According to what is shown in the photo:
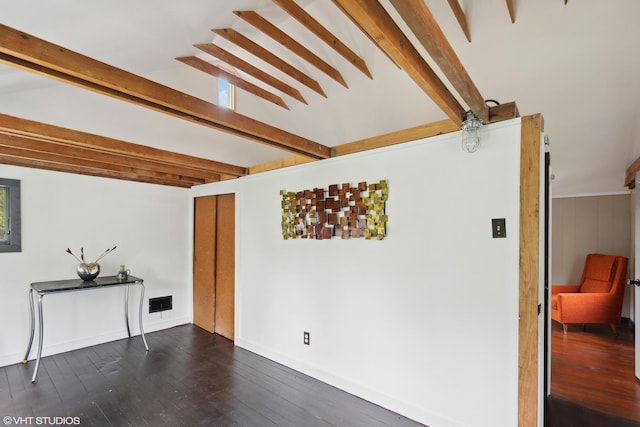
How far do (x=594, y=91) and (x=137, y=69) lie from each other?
150 inches

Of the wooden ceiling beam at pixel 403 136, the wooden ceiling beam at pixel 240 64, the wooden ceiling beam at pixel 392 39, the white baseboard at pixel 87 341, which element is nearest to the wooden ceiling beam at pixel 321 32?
the wooden ceiling beam at pixel 240 64

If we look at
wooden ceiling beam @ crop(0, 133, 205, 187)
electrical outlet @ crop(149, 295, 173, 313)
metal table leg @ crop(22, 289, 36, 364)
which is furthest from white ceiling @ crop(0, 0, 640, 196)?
electrical outlet @ crop(149, 295, 173, 313)

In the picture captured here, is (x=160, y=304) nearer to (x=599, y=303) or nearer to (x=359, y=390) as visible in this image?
(x=359, y=390)

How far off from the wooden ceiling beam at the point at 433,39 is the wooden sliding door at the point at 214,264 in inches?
126

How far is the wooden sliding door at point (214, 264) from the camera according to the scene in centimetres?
404

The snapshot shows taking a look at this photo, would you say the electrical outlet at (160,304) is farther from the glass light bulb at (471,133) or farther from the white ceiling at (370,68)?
the glass light bulb at (471,133)

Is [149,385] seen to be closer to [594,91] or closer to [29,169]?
[29,169]

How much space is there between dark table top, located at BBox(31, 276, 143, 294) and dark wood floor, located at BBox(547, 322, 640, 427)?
13.9 ft

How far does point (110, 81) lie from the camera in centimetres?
145

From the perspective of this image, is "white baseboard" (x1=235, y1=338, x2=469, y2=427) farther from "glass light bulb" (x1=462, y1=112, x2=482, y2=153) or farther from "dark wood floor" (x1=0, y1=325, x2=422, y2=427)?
"glass light bulb" (x1=462, y1=112, x2=482, y2=153)

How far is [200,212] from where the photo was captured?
4609 mm

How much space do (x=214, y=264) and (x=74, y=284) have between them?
5.08 ft

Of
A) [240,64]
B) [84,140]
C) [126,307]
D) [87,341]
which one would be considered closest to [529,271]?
[240,64]

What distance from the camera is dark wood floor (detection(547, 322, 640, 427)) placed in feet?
7.56
